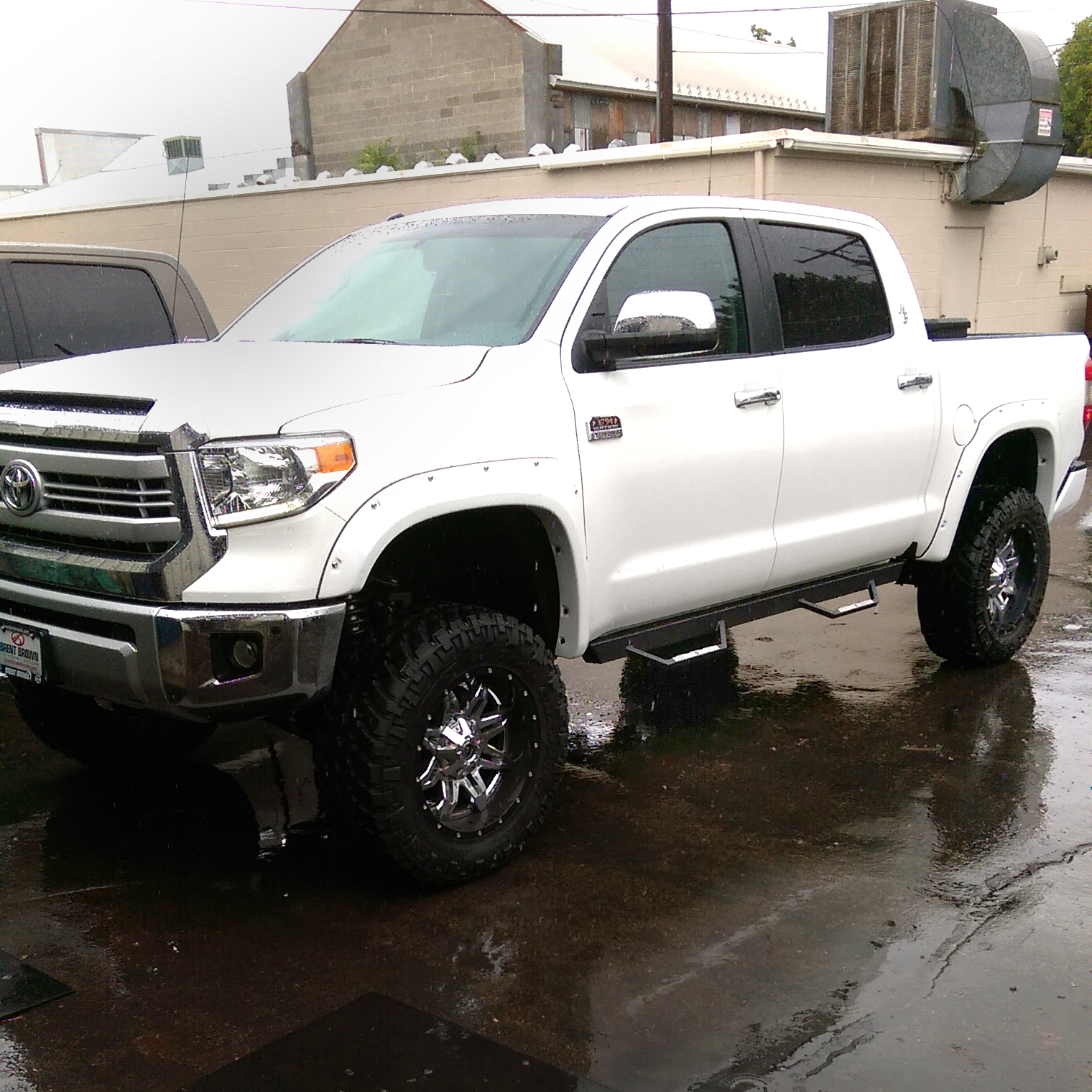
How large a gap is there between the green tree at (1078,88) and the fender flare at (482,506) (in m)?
45.1

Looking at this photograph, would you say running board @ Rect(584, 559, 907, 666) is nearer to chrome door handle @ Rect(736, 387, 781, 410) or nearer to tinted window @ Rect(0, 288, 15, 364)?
chrome door handle @ Rect(736, 387, 781, 410)

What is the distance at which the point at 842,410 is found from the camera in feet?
17.2

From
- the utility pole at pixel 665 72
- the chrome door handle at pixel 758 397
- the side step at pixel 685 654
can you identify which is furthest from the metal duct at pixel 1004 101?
the side step at pixel 685 654

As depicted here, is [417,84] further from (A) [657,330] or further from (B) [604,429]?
(B) [604,429]

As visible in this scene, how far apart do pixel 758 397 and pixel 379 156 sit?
28.1 meters

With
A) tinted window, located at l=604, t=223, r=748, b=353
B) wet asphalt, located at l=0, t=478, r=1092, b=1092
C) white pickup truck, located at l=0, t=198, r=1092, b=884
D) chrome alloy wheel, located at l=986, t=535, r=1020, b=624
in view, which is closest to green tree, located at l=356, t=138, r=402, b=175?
chrome alloy wheel, located at l=986, t=535, r=1020, b=624

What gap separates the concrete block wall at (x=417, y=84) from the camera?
30859 millimetres

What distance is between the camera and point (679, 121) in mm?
33906

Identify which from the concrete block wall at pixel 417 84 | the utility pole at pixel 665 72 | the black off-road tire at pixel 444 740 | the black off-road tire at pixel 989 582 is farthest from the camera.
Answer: the concrete block wall at pixel 417 84

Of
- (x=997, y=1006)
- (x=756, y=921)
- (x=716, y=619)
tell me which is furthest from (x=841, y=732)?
(x=997, y=1006)

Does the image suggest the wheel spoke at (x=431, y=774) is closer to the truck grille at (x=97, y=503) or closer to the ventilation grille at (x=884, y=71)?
the truck grille at (x=97, y=503)

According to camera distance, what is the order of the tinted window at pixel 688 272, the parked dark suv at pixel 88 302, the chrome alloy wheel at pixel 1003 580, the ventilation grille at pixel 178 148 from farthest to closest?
1. the ventilation grille at pixel 178 148
2. the parked dark suv at pixel 88 302
3. the chrome alloy wheel at pixel 1003 580
4. the tinted window at pixel 688 272

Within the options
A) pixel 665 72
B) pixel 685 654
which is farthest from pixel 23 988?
pixel 665 72

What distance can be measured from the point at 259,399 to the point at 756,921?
7.00 feet
